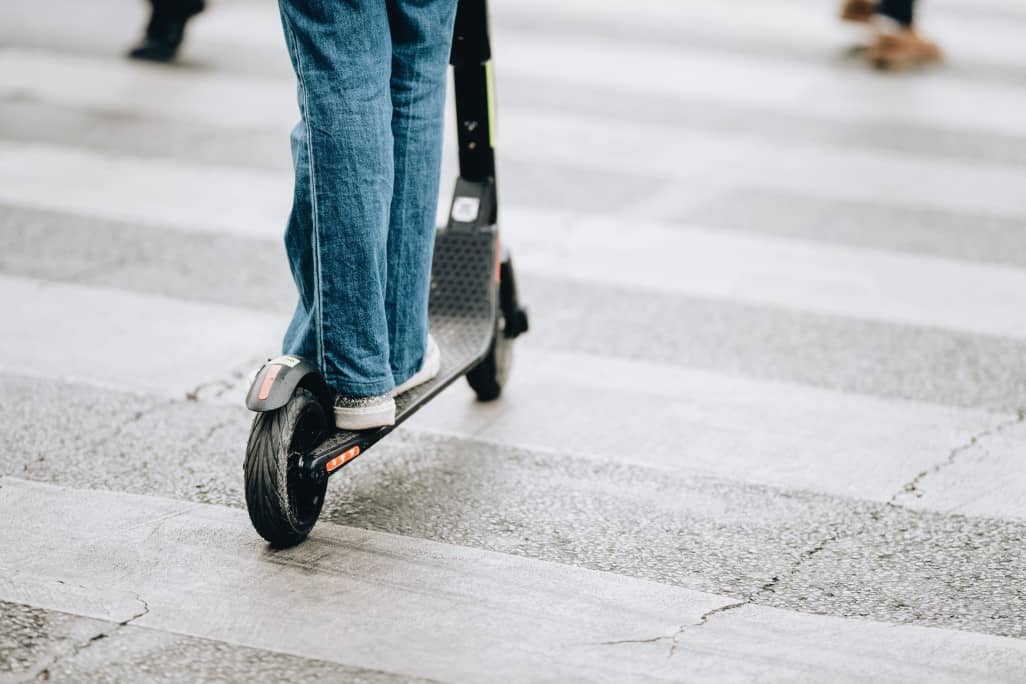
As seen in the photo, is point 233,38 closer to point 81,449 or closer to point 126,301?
point 126,301

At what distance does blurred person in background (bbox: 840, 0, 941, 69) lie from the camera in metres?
8.41

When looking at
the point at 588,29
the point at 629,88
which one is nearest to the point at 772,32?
the point at 588,29

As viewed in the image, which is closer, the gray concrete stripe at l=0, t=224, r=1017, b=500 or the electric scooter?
the electric scooter

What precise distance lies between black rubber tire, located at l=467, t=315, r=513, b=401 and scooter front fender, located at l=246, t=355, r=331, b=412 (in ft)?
2.64

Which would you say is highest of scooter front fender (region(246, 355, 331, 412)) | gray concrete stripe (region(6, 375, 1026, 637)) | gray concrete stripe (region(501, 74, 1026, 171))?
scooter front fender (region(246, 355, 331, 412))

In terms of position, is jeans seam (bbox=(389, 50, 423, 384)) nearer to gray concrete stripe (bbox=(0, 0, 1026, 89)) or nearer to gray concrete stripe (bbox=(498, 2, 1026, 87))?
gray concrete stripe (bbox=(0, 0, 1026, 89))

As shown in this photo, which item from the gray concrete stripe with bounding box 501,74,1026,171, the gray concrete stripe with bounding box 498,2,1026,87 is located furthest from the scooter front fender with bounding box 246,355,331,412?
the gray concrete stripe with bounding box 498,2,1026,87

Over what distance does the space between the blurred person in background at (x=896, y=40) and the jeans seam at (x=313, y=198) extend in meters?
5.93

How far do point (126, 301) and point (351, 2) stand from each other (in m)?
2.00

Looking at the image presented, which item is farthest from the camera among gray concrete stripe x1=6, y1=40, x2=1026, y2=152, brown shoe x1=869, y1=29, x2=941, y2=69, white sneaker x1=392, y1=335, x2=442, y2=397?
brown shoe x1=869, y1=29, x2=941, y2=69

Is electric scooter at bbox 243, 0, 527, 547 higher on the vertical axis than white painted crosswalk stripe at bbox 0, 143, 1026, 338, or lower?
higher

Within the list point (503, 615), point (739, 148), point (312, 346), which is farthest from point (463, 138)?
point (739, 148)

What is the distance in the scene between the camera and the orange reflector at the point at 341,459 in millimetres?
3111

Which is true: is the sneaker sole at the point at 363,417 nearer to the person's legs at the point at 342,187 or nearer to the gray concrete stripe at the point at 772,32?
the person's legs at the point at 342,187
